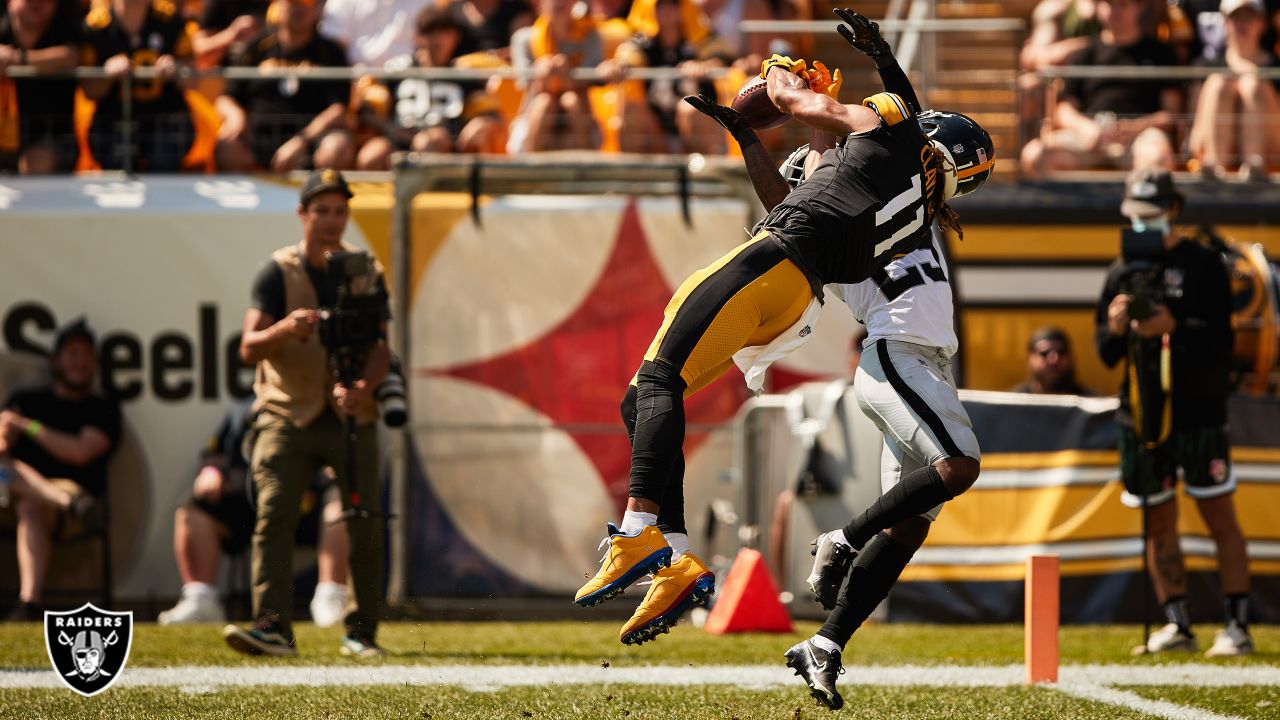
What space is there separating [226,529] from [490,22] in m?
4.06

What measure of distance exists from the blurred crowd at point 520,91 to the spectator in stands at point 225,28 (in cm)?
8

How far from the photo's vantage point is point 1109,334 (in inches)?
317

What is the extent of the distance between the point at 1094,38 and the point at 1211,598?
396 cm

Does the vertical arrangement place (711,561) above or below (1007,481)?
below

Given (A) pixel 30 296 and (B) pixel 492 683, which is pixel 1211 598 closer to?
(B) pixel 492 683

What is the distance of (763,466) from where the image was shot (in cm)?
980

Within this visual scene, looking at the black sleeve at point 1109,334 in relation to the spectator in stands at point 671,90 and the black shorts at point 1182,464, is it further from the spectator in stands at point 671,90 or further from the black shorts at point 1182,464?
the spectator in stands at point 671,90

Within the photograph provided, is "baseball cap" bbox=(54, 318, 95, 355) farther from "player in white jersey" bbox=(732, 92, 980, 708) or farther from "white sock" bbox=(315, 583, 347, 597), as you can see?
"player in white jersey" bbox=(732, 92, 980, 708)

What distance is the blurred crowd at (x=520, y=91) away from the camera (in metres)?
10.5

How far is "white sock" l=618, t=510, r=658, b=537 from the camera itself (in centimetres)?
496

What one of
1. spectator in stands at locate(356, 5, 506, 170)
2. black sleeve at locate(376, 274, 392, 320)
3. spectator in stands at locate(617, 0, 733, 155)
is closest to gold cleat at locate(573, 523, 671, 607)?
black sleeve at locate(376, 274, 392, 320)

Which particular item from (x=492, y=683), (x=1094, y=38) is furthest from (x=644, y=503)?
(x=1094, y=38)

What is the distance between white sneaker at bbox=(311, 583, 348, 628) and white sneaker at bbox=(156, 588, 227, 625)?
69 cm

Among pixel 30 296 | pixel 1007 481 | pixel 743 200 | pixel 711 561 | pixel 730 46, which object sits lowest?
pixel 711 561
